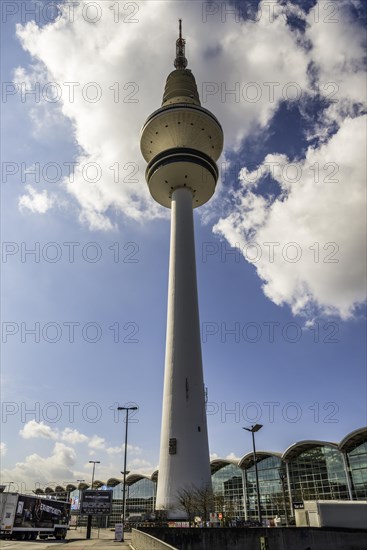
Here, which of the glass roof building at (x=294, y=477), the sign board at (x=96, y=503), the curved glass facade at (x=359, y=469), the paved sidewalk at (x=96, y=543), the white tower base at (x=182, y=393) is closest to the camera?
the paved sidewalk at (x=96, y=543)

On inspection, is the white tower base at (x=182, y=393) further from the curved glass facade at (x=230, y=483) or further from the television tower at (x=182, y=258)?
the curved glass facade at (x=230, y=483)

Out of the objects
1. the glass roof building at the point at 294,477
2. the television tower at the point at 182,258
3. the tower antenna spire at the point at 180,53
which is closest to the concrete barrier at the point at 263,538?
the glass roof building at the point at 294,477

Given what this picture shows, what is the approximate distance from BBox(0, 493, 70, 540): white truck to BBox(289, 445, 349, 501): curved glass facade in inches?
1366

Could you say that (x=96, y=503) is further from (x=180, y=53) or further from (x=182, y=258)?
(x=180, y=53)

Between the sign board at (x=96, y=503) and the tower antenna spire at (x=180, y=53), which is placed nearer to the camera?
the sign board at (x=96, y=503)

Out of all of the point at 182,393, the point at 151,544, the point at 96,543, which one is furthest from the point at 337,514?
the point at 151,544

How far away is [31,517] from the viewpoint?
37.6 m

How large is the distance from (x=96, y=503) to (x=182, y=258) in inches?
1176

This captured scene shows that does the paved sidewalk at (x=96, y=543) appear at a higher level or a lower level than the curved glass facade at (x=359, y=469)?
lower

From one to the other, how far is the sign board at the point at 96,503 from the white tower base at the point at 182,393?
297 inches

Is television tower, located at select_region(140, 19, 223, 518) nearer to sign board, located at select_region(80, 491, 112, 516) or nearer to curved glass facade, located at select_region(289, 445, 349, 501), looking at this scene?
sign board, located at select_region(80, 491, 112, 516)

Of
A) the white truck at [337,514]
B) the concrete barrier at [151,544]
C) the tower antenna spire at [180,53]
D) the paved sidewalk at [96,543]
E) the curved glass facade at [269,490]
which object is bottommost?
the paved sidewalk at [96,543]

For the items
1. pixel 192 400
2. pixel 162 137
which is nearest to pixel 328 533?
pixel 192 400

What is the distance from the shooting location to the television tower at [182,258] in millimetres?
45312
